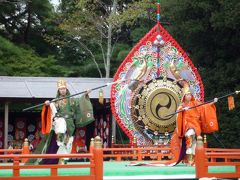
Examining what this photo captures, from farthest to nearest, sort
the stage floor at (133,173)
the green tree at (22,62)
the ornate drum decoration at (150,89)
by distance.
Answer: the green tree at (22,62) → the ornate drum decoration at (150,89) → the stage floor at (133,173)

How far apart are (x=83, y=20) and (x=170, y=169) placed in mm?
13550

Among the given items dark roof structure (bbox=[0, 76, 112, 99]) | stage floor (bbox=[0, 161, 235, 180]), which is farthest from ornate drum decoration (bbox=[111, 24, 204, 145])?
dark roof structure (bbox=[0, 76, 112, 99])

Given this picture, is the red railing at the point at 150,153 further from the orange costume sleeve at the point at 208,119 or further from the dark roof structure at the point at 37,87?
the dark roof structure at the point at 37,87

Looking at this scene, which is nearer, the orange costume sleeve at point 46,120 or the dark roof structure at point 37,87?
the orange costume sleeve at point 46,120

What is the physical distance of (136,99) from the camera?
38.9ft

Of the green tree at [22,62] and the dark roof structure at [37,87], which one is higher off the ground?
the green tree at [22,62]

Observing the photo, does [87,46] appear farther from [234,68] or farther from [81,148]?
[234,68]

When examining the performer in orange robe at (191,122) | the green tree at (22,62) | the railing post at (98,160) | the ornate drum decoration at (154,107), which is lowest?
the railing post at (98,160)

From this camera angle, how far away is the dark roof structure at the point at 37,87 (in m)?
14.9

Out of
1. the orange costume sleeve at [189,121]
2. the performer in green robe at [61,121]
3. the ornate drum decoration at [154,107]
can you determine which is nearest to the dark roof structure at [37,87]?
the ornate drum decoration at [154,107]

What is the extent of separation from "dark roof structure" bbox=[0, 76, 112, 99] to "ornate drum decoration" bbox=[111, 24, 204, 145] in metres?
3.60

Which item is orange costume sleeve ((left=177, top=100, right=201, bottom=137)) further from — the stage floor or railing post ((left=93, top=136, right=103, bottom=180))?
railing post ((left=93, top=136, right=103, bottom=180))

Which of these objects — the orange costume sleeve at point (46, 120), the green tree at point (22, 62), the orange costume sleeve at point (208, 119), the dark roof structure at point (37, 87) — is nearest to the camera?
the orange costume sleeve at point (46, 120)

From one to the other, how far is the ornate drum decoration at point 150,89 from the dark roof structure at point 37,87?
360 cm
